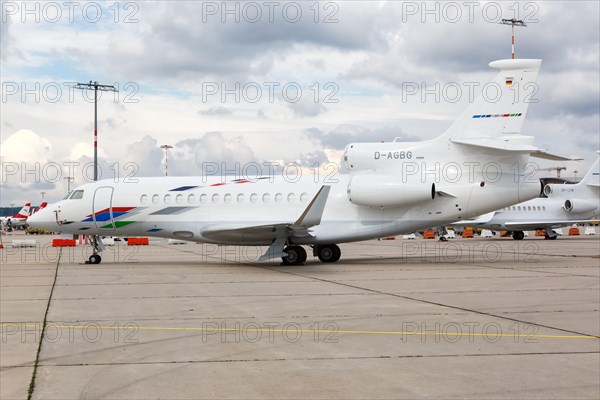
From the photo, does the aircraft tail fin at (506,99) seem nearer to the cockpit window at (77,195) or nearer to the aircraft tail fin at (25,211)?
the cockpit window at (77,195)

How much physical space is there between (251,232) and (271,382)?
1567 cm

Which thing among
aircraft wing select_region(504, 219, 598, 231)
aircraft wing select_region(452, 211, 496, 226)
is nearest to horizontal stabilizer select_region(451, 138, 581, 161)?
aircraft wing select_region(452, 211, 496, 226)

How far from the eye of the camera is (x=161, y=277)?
19.2m

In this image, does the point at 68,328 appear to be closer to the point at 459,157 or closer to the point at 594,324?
the point at 594,324

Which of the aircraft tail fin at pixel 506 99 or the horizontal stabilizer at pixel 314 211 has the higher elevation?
the aircraft tail fin at pixel 506 99

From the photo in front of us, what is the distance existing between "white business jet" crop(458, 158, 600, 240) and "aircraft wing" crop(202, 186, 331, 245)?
82.9 feet

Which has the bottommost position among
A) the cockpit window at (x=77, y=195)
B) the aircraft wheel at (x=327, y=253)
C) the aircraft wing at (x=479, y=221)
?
the aircraft wheel at (x=327, y=253)

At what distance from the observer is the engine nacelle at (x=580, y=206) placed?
4609 centimetres

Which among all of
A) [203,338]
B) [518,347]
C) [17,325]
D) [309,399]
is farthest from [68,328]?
[518,347]

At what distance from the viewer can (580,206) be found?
46.1 meters

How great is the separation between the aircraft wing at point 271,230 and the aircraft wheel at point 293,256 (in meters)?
0.40

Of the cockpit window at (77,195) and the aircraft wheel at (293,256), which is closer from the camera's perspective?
the aircraft wheel at (293,256)

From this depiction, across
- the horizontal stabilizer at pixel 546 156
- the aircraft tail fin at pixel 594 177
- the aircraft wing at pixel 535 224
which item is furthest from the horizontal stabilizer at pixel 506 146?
the aircraft tail fin at pixel 594 177

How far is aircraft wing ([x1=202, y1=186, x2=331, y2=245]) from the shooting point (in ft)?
69.2
